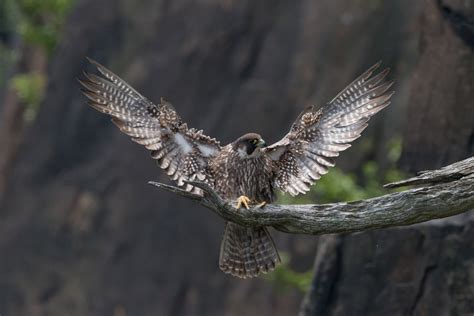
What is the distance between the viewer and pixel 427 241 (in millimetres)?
9125

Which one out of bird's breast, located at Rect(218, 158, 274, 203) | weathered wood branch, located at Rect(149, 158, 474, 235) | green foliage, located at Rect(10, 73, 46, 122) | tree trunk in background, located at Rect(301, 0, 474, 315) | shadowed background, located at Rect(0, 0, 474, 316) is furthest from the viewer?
green foliage, located at Rect(10, 73, 46, 122)

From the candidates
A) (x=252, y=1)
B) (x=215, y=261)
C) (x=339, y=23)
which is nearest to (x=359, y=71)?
(x=339, y=23)

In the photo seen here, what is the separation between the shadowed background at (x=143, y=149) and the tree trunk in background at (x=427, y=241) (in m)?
2.94

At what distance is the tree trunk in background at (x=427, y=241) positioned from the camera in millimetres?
8953

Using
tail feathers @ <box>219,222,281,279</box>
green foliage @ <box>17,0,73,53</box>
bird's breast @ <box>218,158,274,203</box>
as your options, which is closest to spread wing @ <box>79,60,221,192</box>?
bird's breast @ <box>218,158,274,203</box>

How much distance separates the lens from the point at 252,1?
14.3 m

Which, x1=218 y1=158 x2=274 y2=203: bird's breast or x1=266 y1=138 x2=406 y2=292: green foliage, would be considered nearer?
x1=218 y1=158 x2=274 y2=203: bird's breast

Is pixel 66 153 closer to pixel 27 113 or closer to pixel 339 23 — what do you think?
pixel 27 113

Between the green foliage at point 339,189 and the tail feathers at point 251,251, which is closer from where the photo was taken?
the tail feathers at point 251,251

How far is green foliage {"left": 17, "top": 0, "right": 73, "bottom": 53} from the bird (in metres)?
6.53

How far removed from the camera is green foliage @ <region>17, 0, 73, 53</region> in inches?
579

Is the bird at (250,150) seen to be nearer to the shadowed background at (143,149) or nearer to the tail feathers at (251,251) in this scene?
the tail feathers at (251,251)

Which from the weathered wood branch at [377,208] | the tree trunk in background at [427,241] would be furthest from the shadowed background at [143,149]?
the weathered wood branch at [377,208]

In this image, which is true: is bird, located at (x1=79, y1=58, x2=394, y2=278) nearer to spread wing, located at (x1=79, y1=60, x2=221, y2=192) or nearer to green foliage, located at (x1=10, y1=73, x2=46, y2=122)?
spread wing, located at (x1=79, y1=60, x2=221, y2=192)
